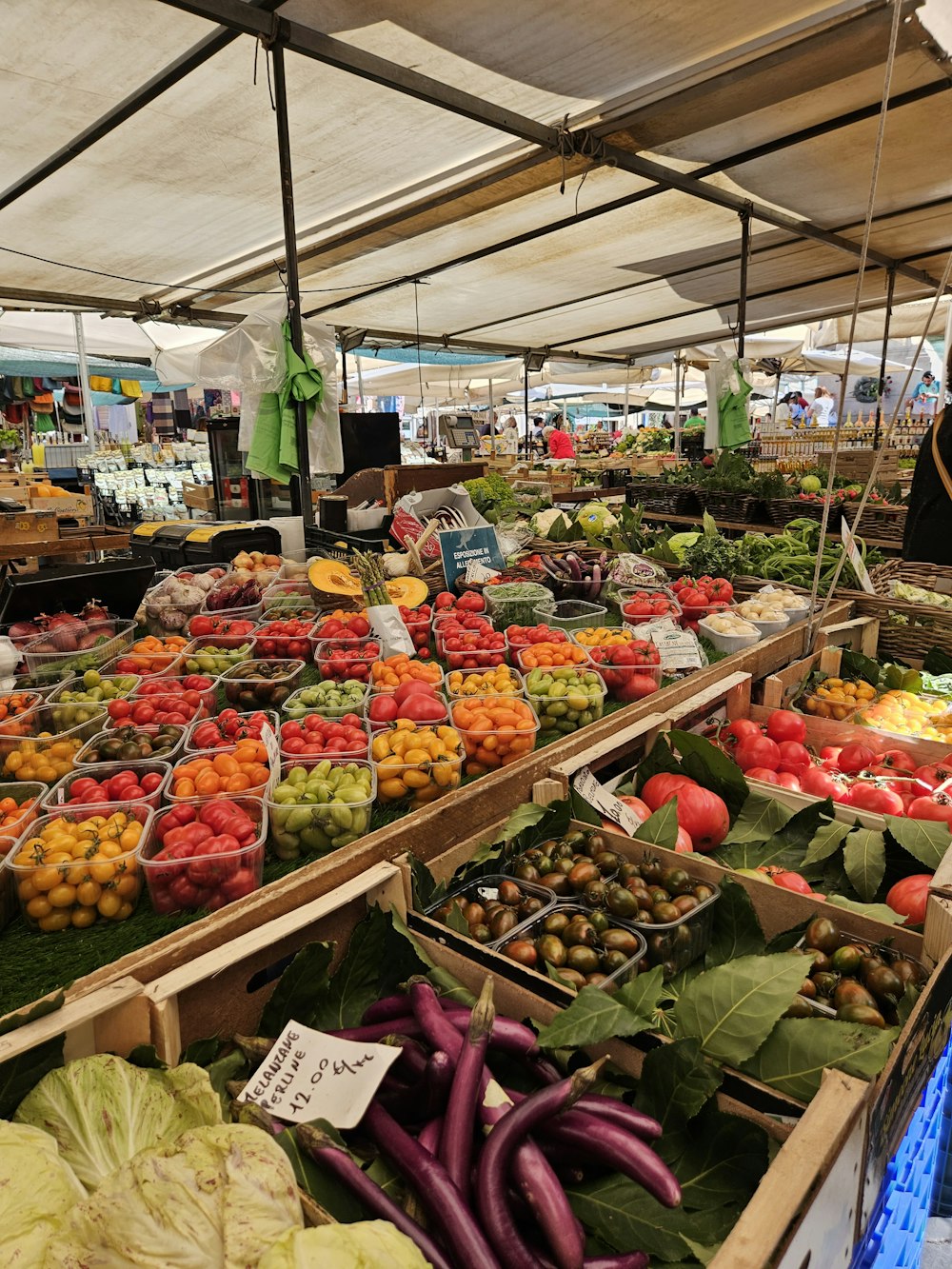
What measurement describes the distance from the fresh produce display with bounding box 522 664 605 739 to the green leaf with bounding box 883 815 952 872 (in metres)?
0.89

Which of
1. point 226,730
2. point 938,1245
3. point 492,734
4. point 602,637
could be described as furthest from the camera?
point 602,637

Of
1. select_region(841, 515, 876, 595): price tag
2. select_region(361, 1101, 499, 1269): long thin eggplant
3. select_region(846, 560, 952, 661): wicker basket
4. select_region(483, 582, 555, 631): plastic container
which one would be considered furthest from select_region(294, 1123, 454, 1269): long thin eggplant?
select_region(846, 560, 952, 661): wicker basket

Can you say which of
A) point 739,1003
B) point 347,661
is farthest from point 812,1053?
point 347,661

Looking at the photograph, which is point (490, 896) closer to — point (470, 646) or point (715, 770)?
point (715, 770)

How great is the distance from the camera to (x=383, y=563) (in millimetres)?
3729

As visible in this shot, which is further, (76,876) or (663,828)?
(663,828)

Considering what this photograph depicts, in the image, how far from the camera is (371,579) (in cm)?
334

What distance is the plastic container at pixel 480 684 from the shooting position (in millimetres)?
2480

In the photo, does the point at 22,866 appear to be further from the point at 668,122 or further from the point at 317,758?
the point at 668,122

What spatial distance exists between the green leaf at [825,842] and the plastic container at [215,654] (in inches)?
73.2

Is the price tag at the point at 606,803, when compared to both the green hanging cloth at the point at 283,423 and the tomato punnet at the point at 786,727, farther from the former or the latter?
the green hanging cloth at the point at 283,423

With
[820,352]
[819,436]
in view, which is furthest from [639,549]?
[820,352]

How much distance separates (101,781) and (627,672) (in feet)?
5.66

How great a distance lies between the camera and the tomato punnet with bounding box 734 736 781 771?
8.80 ft
